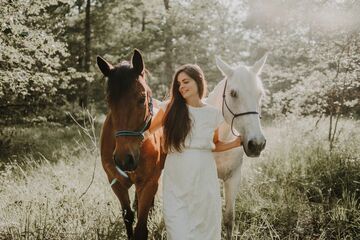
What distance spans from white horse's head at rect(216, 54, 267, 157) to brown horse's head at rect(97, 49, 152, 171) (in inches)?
30.9

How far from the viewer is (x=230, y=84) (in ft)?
11.1

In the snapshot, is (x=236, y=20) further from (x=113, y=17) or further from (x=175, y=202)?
(x=175, y=202)

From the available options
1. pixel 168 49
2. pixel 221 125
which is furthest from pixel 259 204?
pixel 168 49

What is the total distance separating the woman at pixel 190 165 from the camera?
2.99 meters

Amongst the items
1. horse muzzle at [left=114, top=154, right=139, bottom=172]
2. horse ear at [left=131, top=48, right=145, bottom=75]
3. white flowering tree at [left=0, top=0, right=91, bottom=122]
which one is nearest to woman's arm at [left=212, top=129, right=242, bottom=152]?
horse muzzle at [left=114, top=154, right=139, bottom=172]

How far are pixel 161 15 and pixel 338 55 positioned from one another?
31.6 ft

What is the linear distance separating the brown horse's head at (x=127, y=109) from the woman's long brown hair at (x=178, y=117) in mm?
200

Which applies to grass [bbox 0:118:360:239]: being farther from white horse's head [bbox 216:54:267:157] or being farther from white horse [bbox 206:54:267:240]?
white horse's head [bbox 216:54:267:157]

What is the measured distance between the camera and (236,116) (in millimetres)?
3246

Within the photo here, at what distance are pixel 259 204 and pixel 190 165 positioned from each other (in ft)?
6.60

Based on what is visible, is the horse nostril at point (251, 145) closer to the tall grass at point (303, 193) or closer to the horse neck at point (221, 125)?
the horse neck at point (221, 125)

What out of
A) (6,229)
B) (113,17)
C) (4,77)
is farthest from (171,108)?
(113,17)

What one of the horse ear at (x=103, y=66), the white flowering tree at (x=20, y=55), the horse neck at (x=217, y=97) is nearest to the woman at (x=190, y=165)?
the horse neck at (x=217, y=97)

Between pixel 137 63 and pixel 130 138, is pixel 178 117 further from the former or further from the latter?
pixel 137 63
